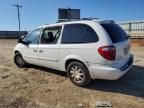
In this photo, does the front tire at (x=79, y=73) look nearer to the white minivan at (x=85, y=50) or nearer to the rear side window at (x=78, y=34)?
the white minivan at (x=85, y=50)

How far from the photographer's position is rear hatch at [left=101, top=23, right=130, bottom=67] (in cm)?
529

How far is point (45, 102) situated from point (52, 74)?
8.08 ft

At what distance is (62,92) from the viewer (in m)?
5.51

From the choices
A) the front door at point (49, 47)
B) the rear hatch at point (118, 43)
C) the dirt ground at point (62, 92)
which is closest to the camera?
the dirt ground at point (62, 92)

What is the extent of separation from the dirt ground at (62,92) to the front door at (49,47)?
0.55 m

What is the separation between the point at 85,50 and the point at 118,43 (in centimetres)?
88

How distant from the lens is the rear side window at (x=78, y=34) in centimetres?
543

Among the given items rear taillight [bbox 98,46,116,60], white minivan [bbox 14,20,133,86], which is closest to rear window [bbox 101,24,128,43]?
white minivan [bbox 14,20,133,86]

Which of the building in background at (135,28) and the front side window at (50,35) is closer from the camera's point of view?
the front side window at (50,35)

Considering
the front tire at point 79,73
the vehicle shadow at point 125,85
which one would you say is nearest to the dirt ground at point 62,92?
the vehicle shadow at point 125,85

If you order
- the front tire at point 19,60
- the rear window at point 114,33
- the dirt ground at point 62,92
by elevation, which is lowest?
the dirt ground at point 62,92

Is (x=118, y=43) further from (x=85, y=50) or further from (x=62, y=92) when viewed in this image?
(x=62, y=92)

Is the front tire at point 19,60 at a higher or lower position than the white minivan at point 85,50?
lower

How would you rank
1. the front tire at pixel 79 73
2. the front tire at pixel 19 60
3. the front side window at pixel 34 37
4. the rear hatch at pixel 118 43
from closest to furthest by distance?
the rear hatch at pixel 118 43 < the front tire at pixel 79 73 < the front side window at pixel 34 37 < the front tire at pixel 19 60
